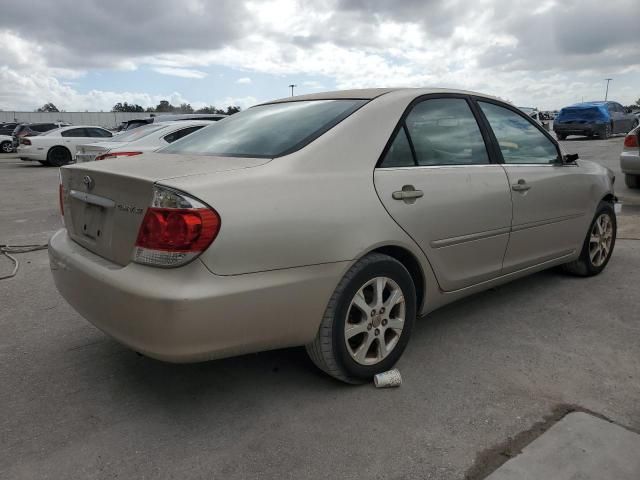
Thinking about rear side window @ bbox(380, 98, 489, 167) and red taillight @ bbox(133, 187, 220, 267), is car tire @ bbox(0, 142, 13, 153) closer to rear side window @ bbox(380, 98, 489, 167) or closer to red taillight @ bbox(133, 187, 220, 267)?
rear side window @ bbox(380, 98, 489, 167)

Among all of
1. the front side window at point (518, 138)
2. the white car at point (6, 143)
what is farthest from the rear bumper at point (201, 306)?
the white car at point (6, 143)

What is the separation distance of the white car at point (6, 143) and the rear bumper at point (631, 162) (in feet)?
94.5

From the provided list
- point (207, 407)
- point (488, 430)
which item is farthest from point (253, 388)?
point (488, 430)

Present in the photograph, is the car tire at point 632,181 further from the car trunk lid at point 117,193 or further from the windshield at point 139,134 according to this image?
the car trunk lid at point 117,193

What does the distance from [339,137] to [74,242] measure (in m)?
1.55

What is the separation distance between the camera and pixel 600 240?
473 centimetres

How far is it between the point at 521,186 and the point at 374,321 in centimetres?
158

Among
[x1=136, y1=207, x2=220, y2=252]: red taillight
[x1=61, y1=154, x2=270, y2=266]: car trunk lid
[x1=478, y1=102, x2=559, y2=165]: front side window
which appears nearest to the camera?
[x1=136, y1=207, x2=220, y2=252]: red taillight

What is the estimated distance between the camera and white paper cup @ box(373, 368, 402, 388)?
9.46 feet

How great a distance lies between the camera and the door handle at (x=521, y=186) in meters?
3.66

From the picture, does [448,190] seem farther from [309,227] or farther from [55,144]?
[55,144]

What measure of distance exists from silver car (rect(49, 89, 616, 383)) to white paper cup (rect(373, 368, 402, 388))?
5 centimetres

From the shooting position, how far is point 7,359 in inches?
128

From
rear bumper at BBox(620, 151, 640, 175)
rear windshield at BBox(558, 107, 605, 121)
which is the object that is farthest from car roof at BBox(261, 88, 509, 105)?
rear windshield at BBox(558, 107, 605, 121)
